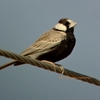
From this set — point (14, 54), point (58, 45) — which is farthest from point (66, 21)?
point (14, 54)

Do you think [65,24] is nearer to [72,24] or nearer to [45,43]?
[72,24]

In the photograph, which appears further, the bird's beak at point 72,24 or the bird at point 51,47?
the bird's beak at point 72,24

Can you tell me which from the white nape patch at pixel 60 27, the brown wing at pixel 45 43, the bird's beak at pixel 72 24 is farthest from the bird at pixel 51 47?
the bird's beak at pixel 72 24

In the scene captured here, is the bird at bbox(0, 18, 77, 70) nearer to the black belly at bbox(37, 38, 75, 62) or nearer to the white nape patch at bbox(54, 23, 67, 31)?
the black belly at bbox(37, 38, 75, 62)

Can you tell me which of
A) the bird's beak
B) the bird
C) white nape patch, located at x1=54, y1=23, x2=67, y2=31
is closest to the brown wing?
the bird

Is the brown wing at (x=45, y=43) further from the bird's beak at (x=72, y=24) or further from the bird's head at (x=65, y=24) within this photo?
the bird's beak at (x=72, y=24)

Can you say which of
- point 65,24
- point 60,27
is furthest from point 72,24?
point 60,27
